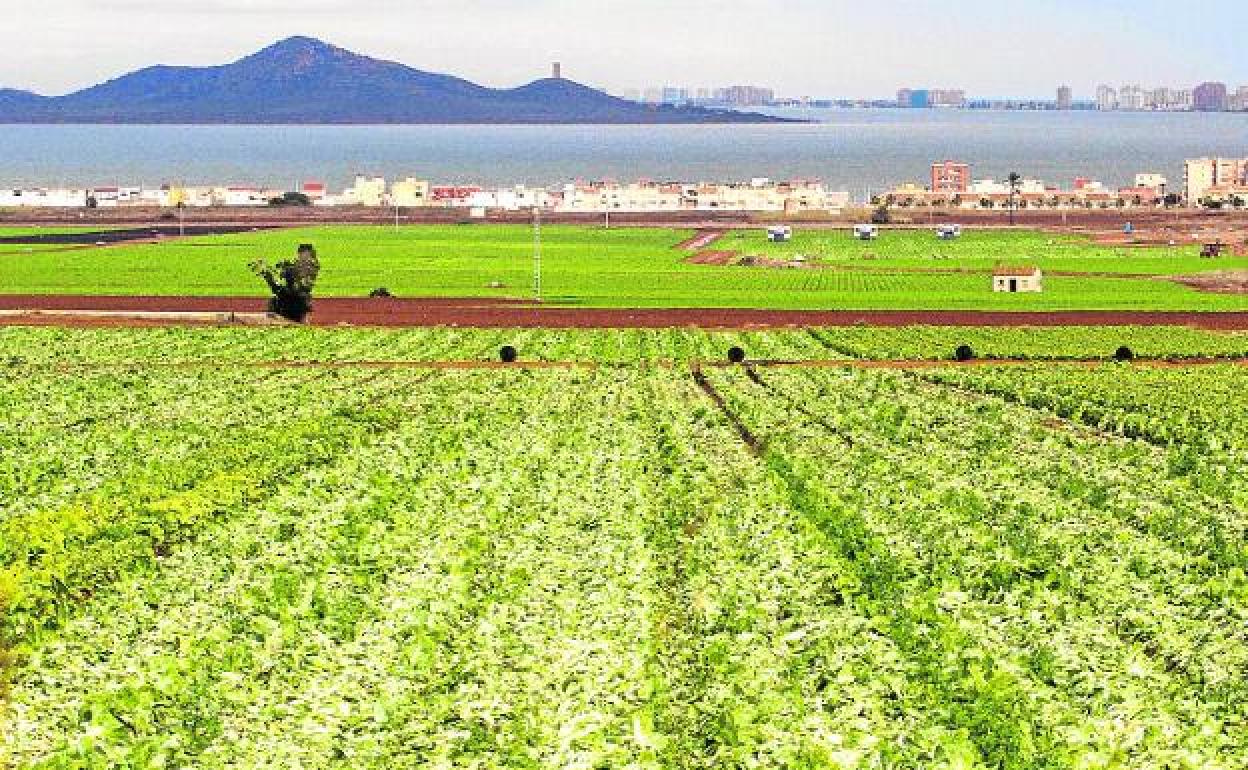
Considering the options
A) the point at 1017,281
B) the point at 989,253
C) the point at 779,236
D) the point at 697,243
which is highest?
the point at 779,236

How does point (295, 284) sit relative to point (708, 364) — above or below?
above

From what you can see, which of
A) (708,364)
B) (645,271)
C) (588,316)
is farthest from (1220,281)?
(708,364)

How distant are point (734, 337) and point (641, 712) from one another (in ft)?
219

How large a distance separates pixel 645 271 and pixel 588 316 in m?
40.7

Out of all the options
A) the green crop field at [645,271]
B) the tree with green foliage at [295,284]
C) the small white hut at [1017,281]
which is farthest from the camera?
the small white hut at [1017,281]

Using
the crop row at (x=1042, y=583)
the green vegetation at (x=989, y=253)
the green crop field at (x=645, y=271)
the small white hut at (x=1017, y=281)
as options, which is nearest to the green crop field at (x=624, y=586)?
the crop row at (x=1042, y=583)

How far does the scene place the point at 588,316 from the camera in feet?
327

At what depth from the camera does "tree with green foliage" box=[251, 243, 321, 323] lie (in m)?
96.2

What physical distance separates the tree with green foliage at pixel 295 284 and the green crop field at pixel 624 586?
3740 centimetres

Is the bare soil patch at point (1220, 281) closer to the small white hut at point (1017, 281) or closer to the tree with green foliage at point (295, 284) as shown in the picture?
the small white hut at point (1017, 281)

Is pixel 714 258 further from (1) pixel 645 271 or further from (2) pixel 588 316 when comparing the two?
(2) pixel 588 316

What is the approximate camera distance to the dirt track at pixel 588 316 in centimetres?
9562

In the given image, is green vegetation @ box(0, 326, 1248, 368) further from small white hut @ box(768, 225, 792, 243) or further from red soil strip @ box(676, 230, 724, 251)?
small white hut @ box(768, 225, 792, 243)

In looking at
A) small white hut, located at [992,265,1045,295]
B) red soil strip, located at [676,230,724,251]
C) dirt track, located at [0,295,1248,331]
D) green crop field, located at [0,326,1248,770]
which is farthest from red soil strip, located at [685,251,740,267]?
green crop field, located at [0,326,1248,770]
